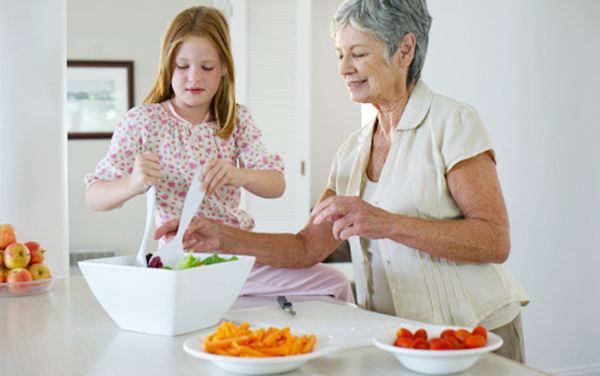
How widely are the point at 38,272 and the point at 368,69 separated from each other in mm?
895

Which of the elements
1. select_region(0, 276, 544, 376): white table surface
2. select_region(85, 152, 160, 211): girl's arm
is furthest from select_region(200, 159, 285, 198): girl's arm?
select_region(0, 276, 544, 376): white table surface

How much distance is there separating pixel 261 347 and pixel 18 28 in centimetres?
151

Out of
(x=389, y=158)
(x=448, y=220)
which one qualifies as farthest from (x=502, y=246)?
(x=389, y=158)

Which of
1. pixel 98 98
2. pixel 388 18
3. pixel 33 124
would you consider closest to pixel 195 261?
pixel 388 18

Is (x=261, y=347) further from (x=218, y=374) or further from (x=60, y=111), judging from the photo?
(x=60, y=111)

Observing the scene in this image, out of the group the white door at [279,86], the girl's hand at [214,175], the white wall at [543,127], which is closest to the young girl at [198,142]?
the girl's hand at [214,175]

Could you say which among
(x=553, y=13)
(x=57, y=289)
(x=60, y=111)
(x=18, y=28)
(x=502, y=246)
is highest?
(x=553, y=13)

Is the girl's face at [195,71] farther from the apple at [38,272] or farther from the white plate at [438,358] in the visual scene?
the white plate at [438,358]

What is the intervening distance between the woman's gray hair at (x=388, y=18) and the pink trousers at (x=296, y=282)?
0.52 metres

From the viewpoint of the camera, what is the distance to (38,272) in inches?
74.0

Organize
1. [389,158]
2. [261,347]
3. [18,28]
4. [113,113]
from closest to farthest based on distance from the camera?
[261,347]
[389,158]
[18,28]
[113,113]

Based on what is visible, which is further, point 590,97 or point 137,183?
point 590,97

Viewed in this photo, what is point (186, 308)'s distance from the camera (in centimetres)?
133

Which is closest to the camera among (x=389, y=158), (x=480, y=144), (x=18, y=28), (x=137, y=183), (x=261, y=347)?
(x=261, y=347)
